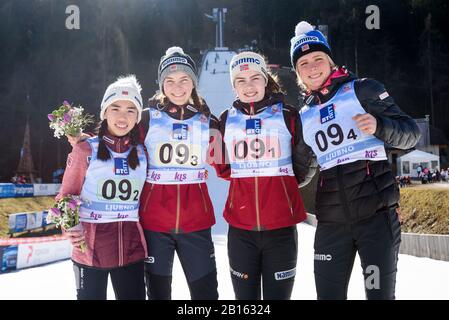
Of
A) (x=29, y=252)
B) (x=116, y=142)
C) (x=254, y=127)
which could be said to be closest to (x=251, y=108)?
(x=254, y=127)

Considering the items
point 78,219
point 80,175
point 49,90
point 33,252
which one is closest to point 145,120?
point 80,175

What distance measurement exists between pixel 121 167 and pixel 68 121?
1.89 ft

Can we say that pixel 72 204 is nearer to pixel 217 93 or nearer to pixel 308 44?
pixel 308 44

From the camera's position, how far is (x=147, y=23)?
58.5 m

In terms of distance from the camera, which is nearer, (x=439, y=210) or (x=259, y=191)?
(x=259, y=191)

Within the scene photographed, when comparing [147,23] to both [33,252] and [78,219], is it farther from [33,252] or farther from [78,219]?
[78,219]

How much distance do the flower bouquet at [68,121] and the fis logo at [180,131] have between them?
67 centimetres

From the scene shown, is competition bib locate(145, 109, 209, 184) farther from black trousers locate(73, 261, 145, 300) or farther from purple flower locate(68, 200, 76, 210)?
black trousers locate(73, 261, 145, 300)

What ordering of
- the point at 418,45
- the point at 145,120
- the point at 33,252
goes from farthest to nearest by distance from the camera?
the point at 418,45, the point at 33,252, the point at 145,120

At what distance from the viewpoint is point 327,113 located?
9.27ft

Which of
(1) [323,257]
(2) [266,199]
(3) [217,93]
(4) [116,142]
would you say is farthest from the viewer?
(3) [217,93]

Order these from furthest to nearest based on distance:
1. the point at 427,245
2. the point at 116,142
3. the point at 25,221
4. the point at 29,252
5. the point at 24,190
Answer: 1. the point at 24,190
2. the point at 25,221
3. the point at 29,252
4. the point at 427,245
5. the point at 116,142

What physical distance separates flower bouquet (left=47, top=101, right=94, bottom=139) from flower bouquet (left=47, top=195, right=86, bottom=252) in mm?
544
